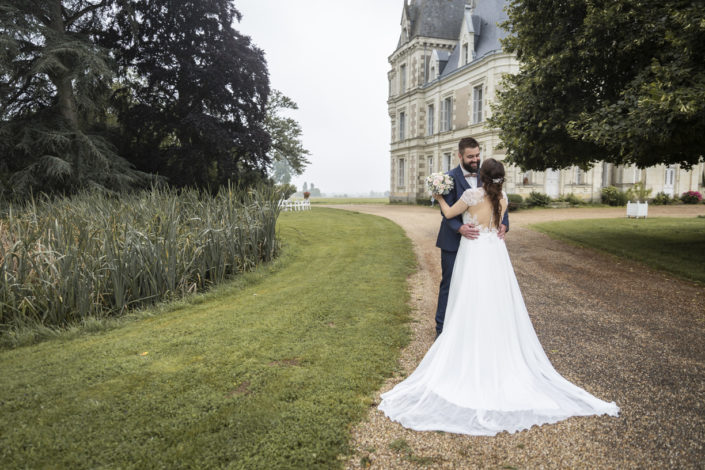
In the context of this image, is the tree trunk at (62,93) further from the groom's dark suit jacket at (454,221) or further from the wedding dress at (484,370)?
the wedding dress at (484,370)

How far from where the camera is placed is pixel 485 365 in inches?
134

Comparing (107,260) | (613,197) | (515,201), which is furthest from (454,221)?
(613,197)

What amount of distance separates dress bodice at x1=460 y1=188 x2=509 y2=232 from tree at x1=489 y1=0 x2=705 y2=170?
15.8 feet

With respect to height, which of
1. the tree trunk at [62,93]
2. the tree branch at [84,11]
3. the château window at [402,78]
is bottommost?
the tree trunk at [62,93]

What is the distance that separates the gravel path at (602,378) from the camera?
2.63 meters

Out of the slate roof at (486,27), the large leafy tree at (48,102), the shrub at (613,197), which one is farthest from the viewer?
the slate roof at (486,27)

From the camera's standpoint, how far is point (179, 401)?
326cm

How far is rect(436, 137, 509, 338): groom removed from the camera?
3948 mm

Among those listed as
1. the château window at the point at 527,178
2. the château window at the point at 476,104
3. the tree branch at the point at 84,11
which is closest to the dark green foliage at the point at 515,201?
the château window at the point at 527,178

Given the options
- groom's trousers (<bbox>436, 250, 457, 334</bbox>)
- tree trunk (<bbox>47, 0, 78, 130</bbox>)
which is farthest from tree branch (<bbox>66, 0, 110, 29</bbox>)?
groom's trousers (<bbox>436, 250, 457, 334</bbox>)

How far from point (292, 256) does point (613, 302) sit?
21.6 ft

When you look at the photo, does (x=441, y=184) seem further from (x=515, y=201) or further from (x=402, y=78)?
(x=402, y=78)

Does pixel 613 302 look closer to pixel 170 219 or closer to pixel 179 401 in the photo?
pixel 179 401

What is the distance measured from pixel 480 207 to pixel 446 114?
28562 millimetres
